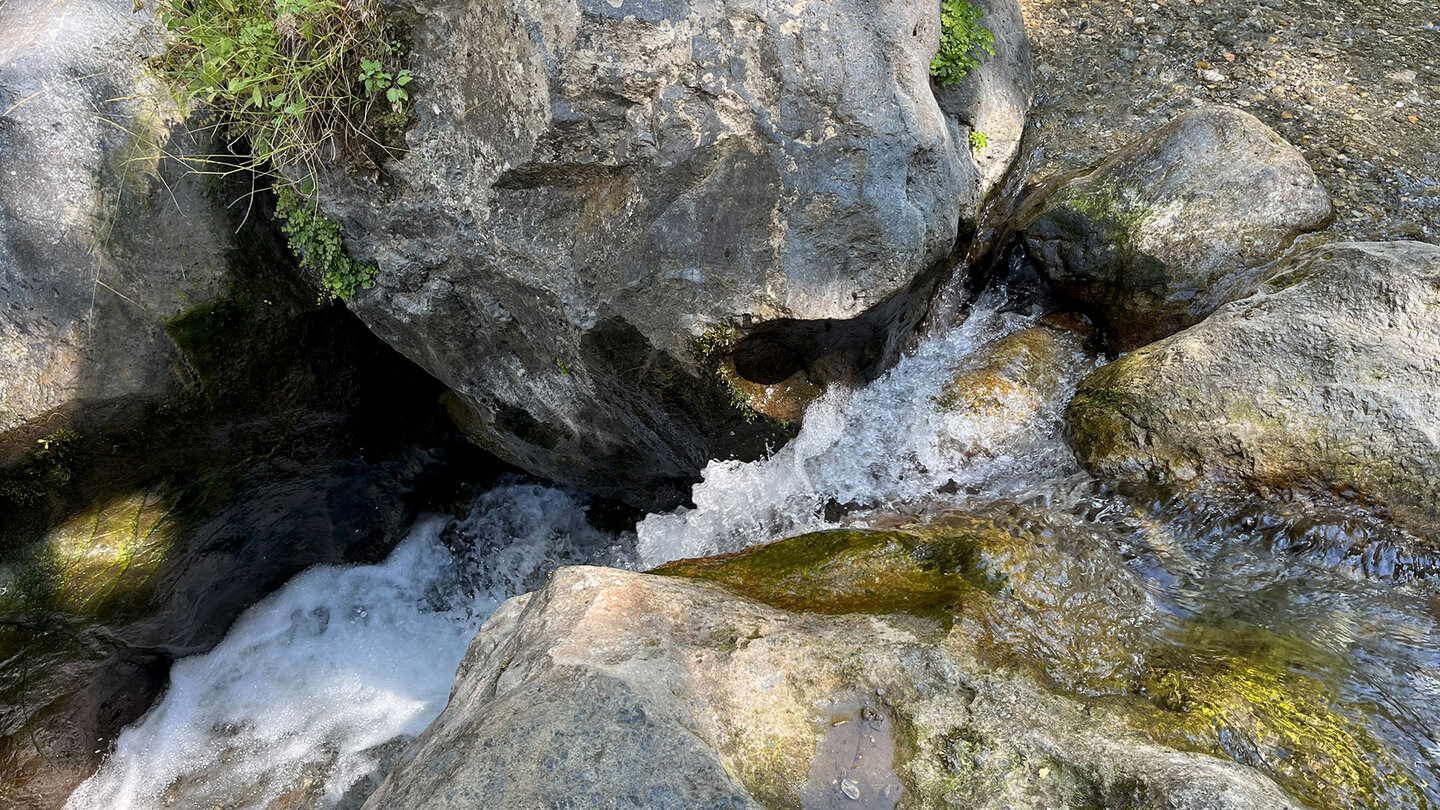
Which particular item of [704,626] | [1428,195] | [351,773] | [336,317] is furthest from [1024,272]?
[351,773]

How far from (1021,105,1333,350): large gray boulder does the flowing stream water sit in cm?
43

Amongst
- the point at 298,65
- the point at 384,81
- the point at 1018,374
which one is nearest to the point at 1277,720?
the point at 1018,374

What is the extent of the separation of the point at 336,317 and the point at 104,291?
1.02 m

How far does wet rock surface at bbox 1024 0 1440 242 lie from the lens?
204 inches

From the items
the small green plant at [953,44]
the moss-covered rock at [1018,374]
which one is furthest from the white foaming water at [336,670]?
the small green plant at [953,44]

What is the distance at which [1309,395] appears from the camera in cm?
349

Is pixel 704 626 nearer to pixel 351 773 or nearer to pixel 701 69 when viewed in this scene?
pixel 701 69

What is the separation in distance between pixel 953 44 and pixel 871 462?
2.23m

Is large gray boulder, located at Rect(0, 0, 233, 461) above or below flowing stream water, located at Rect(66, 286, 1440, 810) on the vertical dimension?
above

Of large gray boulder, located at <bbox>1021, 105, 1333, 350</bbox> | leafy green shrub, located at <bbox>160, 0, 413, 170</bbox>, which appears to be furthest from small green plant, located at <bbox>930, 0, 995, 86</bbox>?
leafy green shrub, located at <bbox>160, 0, 413, 170</bbox>

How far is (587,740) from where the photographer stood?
2078 mm

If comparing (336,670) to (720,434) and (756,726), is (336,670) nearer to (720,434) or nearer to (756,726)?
(720,434)

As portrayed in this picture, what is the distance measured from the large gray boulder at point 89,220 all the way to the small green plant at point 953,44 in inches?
146

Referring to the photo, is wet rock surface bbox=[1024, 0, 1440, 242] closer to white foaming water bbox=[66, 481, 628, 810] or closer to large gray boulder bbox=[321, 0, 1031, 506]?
large gray boulder bbox=[321, 0, 1031, 506]
